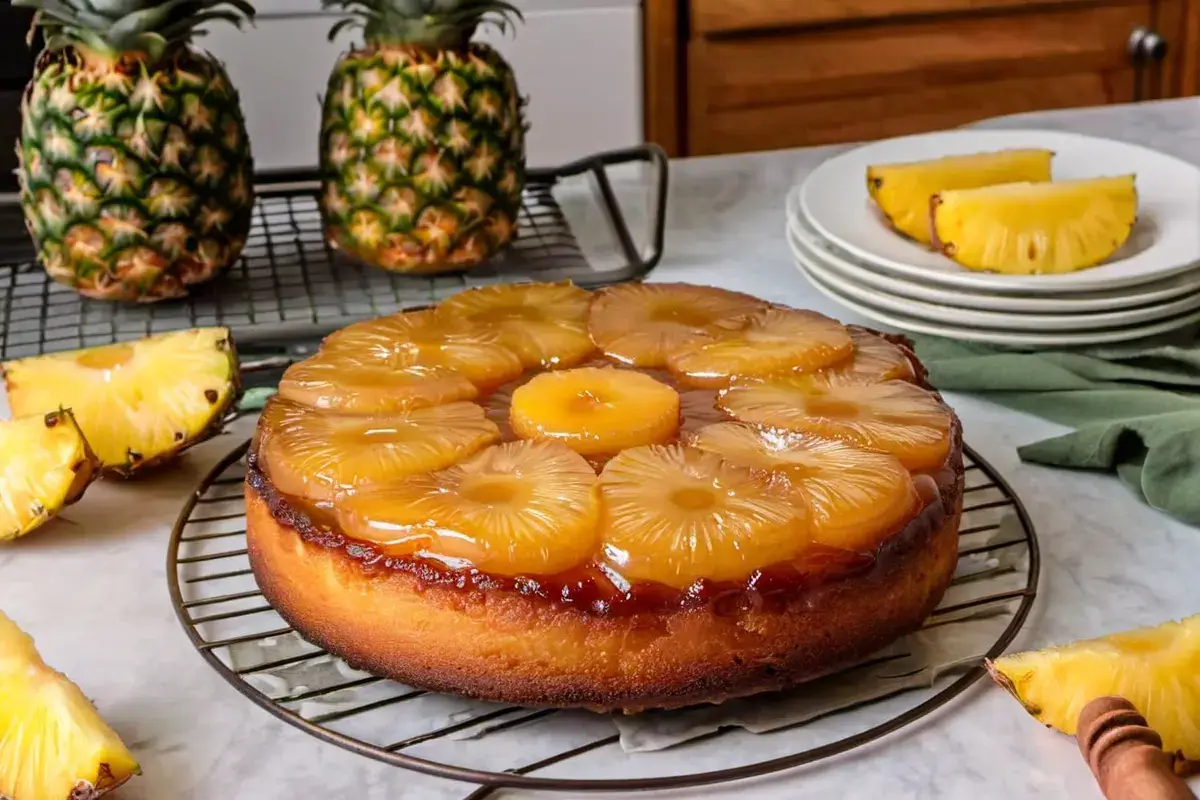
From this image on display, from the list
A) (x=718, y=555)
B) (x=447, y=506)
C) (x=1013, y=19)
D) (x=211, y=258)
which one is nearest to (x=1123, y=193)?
(x=718, y=555)

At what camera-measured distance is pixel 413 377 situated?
1363 mm

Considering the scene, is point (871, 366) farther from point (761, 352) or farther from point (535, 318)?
point (535, 318)

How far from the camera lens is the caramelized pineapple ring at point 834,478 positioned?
111cm

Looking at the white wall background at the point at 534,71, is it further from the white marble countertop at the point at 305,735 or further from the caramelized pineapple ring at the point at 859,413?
the caramelized pineapple ring at the point at 859,413

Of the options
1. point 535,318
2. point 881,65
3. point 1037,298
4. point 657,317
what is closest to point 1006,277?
point 1037,298

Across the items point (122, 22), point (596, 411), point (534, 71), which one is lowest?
point (596, 411)

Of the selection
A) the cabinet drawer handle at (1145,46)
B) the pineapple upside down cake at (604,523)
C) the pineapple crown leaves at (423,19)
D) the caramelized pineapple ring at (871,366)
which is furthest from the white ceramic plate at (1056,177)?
the cabinet drawer handle at (1145,46)

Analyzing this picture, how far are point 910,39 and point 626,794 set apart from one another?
291 cm

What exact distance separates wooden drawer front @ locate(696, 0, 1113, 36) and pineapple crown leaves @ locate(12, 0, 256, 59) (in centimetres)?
171

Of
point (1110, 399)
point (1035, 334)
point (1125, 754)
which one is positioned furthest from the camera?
point (1035, 334)

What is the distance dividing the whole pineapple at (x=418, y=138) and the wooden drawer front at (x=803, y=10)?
1437mm

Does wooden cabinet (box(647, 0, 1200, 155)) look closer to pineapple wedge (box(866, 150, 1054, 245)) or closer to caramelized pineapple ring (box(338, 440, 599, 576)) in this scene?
pineapple wedge (box(866, 150, 1054, 245))

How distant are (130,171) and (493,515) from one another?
3.29ft

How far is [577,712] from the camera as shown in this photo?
1.15 m
